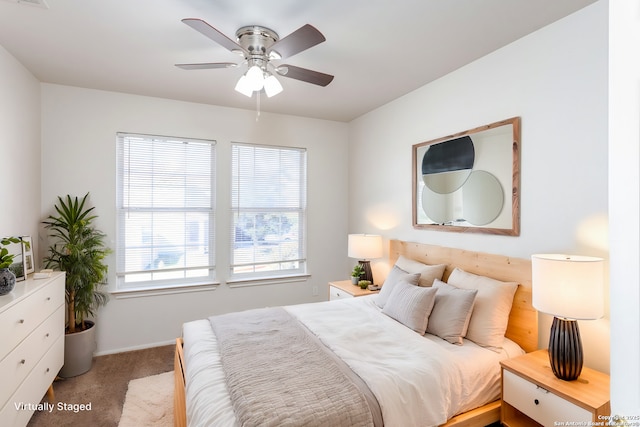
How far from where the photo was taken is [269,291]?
411cm

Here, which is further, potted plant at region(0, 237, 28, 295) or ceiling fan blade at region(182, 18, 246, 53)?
potted plant at region(0, 237, 28, 295)

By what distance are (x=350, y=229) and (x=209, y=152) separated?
2148 mm

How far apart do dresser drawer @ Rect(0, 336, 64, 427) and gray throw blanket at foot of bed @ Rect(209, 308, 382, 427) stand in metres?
1.21

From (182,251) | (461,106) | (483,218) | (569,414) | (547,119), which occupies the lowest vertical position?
(569,414)

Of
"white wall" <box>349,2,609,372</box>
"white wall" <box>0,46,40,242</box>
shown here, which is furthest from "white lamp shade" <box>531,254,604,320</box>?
"white wall" <box>0,46,40,242</box>

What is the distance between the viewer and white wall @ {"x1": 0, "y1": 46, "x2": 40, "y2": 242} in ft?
7.97

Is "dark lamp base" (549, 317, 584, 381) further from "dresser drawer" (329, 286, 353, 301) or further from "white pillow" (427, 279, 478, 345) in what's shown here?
"dresser drawer" (329, 286, 353, 301)

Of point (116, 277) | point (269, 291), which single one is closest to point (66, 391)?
point (116, 277)

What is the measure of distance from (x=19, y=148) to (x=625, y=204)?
152 inches

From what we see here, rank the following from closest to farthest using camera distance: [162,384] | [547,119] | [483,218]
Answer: [547,119], [483,218], [162,384]

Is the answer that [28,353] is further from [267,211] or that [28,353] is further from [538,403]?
[538,403]

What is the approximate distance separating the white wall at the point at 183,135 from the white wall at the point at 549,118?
1632 millimetres

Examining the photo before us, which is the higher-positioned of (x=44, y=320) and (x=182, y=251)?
(x=182, y=251)

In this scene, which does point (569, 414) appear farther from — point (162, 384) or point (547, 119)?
point (162, 384)
